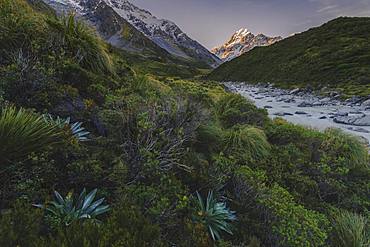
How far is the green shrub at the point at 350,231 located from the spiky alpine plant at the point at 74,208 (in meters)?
2.82

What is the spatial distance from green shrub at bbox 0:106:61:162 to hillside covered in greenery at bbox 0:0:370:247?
1cm

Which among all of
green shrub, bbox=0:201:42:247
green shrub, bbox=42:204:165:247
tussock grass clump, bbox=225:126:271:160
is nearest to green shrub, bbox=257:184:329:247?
tussock grass clump, bbox=225:126:271:160

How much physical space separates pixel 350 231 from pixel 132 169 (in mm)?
2749

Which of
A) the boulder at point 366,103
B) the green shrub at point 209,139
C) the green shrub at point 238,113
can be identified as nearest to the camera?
the green shrub at point 209,139

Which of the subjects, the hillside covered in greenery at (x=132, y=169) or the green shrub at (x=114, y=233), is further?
the hillside covered in greenery at (x=132, y=169)

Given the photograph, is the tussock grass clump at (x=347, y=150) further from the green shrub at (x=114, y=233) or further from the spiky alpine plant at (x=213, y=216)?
the green shrub at (x=114, y=233)

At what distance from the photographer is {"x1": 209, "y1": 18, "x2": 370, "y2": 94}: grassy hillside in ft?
103

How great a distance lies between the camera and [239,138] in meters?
5.29

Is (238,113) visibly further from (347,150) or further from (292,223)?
(292,223)

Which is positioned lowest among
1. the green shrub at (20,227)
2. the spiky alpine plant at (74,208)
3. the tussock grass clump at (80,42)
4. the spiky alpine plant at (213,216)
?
the spiky alpine plant at (213,216)

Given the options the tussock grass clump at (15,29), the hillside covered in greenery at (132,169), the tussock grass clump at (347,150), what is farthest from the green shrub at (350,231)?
the tussock grass clump at (15,29)

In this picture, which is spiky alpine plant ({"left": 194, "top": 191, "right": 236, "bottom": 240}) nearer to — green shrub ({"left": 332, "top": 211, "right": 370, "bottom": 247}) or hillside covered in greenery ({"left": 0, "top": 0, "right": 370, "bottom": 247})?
hillside covered in greenery ({"left": 0, "top": 0, "right": 370, "bottom": 247})

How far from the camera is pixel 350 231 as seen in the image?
3.50m

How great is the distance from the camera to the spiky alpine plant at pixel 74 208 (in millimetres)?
2410
